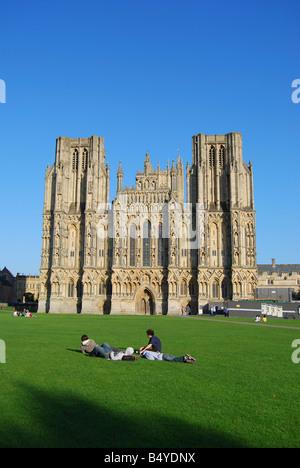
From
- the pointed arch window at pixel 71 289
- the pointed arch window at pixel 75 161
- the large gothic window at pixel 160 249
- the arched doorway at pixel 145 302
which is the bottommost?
the arched doorway at pixel 145 302

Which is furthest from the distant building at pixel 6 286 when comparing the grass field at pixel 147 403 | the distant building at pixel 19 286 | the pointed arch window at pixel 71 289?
the grass field at pixel 147 403

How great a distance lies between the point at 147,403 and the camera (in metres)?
7.82

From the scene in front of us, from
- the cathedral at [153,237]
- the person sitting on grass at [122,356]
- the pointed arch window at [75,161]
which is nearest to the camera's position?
the person sitting on grass at [122,356]

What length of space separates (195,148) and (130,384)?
64.6m

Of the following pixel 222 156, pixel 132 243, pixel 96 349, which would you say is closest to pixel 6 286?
pixel 132 243

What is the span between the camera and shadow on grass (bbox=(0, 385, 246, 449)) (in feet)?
19.0

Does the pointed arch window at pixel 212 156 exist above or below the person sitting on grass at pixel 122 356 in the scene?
above

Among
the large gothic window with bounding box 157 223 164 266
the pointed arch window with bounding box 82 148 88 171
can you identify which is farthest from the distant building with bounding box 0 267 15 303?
the large gothic window with bounding box 157 223 164 266

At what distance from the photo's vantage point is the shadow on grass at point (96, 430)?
580 cm

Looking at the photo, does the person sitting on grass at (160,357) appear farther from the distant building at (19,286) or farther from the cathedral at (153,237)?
the distant building at (19,286)

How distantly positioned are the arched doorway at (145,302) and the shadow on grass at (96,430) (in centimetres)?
5991

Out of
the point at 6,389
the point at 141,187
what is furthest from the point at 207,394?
the point at 141,187

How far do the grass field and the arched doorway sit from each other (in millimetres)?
54217

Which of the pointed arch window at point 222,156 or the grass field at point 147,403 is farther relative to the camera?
the pointed arch window at point 222,156
